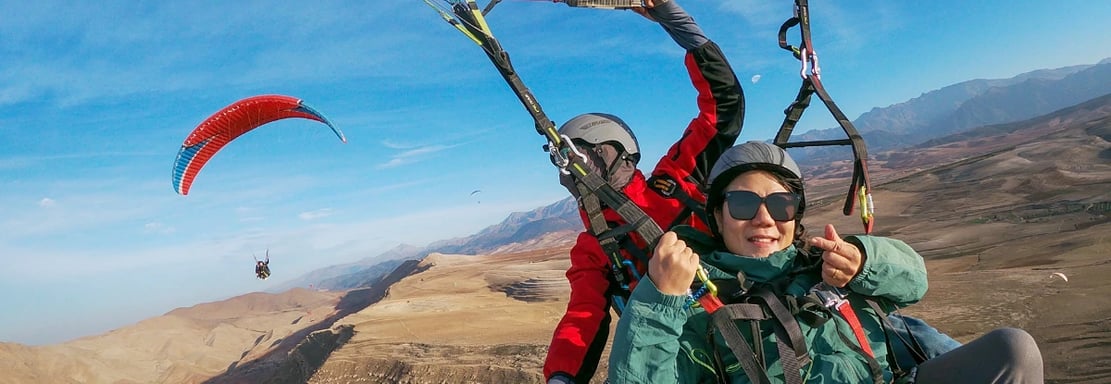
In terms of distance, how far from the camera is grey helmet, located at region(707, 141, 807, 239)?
92.0 inches

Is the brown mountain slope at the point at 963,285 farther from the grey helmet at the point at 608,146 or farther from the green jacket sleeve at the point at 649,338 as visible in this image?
the green jacket sleeve at the point at 649,338

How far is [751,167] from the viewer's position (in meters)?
2.33

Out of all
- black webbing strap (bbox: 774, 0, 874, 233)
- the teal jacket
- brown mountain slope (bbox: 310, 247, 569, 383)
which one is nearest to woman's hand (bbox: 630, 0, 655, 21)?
black webbing strap (bbox: 774, 0, 874, 233)

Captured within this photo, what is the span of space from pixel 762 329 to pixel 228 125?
1348 cm

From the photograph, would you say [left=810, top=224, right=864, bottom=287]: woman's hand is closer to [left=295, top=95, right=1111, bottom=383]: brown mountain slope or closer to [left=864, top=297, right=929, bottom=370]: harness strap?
[left=864, top=297, right=929, bottom=370]: harness strap

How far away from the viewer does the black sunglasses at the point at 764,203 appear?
220 centimetres

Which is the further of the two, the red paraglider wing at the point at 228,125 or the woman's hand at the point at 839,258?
the red paraglider wing at the point at 228,125

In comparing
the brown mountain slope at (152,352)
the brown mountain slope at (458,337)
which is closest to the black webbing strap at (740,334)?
the brown mountain slope at (458,337)

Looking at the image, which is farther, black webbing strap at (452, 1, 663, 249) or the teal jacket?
black webbing strap at (452, 1, 663, 249)

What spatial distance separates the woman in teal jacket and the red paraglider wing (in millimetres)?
10205

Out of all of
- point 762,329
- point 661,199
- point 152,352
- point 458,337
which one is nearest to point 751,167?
point 762,329

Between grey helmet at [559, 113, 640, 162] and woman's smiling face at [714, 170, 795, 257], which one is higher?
grey helmet at [559, 113, 640, 162]

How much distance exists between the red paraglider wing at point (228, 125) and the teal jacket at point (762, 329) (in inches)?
404

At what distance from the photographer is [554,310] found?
701 inches
